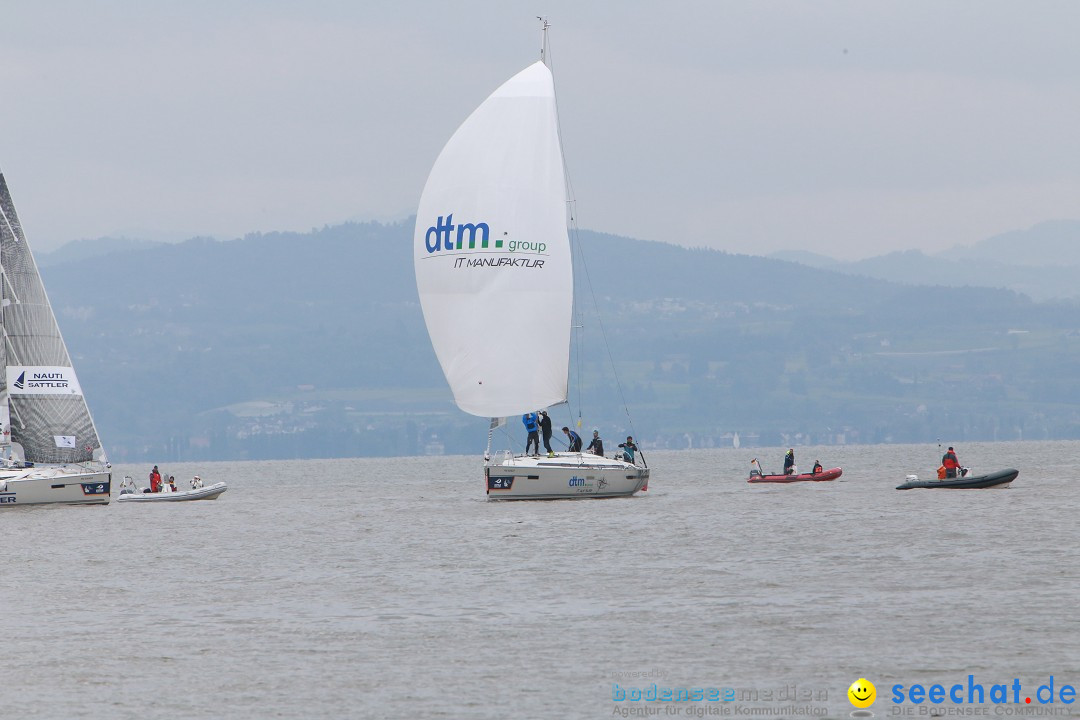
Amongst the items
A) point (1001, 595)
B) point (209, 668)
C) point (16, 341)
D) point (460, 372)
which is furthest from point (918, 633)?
point (16, 341)

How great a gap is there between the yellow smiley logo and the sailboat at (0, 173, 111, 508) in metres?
39.0

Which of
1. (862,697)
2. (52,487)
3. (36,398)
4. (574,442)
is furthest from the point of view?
(36,398)

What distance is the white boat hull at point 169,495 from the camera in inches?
2665

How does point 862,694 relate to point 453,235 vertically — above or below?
below

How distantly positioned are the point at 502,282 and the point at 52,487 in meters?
16.2

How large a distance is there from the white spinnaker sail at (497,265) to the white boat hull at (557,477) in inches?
71.6

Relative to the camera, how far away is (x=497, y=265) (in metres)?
52.5

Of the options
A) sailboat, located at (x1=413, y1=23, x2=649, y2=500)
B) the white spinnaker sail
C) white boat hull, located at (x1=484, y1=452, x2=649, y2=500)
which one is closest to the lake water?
white boat hull, located at (x1=484, y1=452, x2=649, y2=500)

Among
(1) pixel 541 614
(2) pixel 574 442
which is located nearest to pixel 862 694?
(1) pixel 541 614

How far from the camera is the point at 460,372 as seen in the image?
53.3 meters

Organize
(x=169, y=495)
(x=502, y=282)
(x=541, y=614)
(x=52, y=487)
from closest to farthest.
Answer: (x=541, y=614) < (x=502, y=282) < (x=52, y=487) < (x=169, y=495)

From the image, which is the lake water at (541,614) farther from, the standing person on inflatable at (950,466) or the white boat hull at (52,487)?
the standing person on inflatable at (950,466)

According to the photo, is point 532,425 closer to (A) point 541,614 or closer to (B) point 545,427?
(B) point 545,427

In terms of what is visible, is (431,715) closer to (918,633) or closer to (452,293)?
(918,633)
